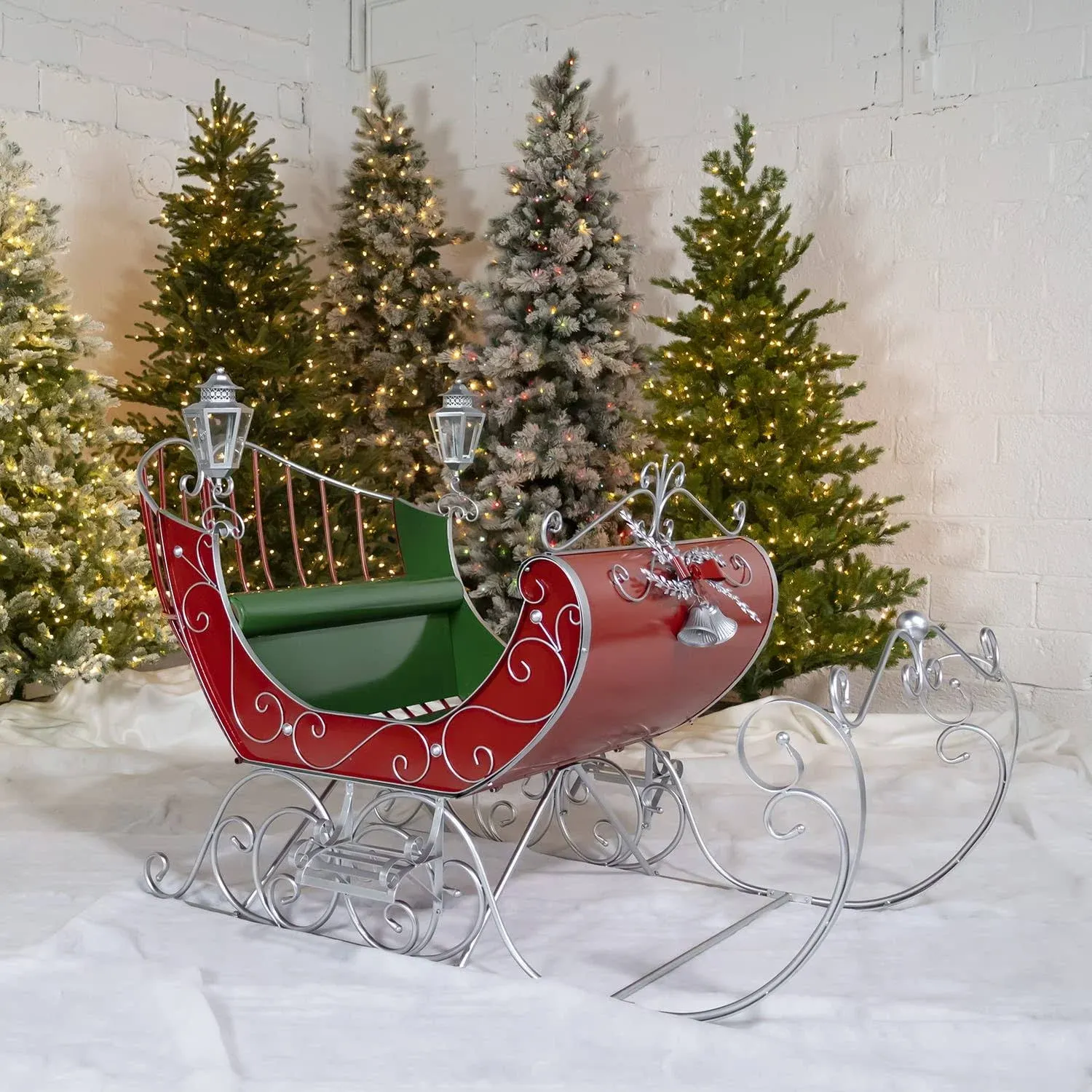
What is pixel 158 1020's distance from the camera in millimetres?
2148

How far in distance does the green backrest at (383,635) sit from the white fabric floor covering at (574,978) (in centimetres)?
50

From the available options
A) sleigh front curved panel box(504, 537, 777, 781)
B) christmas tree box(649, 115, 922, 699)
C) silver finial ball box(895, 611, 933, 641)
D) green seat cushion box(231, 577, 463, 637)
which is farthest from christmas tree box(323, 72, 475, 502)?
silver finial ball box(895, 611, 933, 641)

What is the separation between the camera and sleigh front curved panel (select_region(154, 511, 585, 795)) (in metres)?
2.30

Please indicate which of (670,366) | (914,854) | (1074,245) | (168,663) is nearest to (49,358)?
(168,663)

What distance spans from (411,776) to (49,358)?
2692mm

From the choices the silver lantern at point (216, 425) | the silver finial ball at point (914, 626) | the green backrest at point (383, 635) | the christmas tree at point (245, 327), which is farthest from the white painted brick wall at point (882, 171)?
the silver lantern at point (216, 425)

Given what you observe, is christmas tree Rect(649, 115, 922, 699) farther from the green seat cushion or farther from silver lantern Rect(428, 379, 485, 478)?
silver lantern Rect(428, 379, 485, 478)

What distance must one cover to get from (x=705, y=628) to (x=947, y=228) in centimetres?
301

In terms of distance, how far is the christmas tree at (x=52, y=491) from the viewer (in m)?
→ 4.33

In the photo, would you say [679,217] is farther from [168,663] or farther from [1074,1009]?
[1074,1009]

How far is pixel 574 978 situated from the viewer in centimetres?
242

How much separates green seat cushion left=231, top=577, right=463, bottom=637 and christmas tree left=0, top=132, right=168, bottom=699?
5.67 ft

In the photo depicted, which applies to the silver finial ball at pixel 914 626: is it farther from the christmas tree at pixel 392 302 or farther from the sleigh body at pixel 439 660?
the christmas tree at pixel 392 302

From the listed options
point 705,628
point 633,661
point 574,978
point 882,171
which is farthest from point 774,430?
point 574,978
